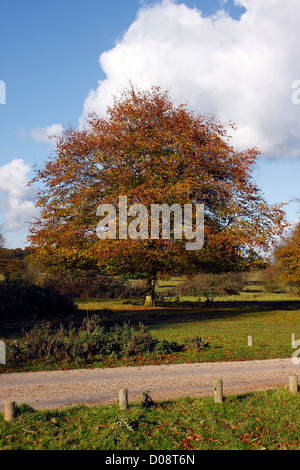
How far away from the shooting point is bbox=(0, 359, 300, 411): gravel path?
29.9ft

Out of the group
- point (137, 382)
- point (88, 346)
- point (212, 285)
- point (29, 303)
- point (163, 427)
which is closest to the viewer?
point (163, 427)

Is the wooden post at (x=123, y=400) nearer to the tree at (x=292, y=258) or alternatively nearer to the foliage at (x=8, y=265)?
the tree at (x=292, y=258)

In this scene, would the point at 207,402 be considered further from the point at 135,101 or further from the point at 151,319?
the point at 135,101

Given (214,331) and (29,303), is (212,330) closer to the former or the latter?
(214,331)

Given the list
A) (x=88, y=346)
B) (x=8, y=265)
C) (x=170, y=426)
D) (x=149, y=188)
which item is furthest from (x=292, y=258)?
(x=8, y=265)

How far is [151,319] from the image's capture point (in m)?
22.4

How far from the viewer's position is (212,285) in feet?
157

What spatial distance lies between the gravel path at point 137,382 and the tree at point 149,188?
500 inches

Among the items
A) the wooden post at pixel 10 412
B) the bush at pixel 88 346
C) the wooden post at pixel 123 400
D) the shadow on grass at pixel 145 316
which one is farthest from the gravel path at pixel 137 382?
the shadow on grass at pixel 145 316

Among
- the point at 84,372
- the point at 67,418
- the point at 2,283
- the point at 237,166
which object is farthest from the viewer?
the point at 237,166

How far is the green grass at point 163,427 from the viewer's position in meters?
6.73

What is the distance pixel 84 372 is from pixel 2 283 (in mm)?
15168

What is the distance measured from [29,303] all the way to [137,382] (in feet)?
50.1
